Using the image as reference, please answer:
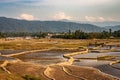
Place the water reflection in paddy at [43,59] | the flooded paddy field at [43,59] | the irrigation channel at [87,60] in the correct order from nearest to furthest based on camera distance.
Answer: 1. the irrigation channel at [87,60]
2. the flooded paddy field at [43,59]
3. the water reflection in paddy at [43,59]

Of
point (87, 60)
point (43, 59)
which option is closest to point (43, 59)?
point (43, 59)

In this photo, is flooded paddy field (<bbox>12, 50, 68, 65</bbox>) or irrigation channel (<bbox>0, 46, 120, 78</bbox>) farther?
flooded paddy field (<bbox>12, 50, 68, 65</bbox>)

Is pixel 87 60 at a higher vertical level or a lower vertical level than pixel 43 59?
lower

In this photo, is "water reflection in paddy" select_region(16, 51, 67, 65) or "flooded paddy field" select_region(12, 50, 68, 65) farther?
"water reflection in paddy" select_region(16, 51, 67, 65)

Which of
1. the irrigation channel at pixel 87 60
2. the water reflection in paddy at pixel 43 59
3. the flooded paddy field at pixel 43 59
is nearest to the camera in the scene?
the irrigation channel at pixel 87 60

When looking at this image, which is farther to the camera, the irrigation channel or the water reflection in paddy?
the water reflection in paddy

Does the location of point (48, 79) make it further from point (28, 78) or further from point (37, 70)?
point (37, 70)

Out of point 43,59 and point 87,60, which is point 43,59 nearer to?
point 43,59

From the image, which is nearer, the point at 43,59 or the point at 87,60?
the point at 87,60

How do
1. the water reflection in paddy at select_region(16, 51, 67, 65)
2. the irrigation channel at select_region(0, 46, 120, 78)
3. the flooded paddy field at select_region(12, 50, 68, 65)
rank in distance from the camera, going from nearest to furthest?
the irrigation channel at select_region(0, 46, 120, 78)
the flooded paddy field at select_region(12, 50, 68, 65)
the water reflection in paddy at select_region(16, 51, 67, 65)

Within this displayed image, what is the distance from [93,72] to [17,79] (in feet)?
59.8

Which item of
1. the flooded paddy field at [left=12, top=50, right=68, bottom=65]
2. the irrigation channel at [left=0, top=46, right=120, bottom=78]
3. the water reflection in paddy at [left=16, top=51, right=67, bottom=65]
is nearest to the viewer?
the irrigation channel at [left=0, top=46, right=120, bottom=78]

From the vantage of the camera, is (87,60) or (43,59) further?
(43,59)

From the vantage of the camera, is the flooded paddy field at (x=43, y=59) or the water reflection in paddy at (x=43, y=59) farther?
the water reflection in paddy at (x=43, y=59)
